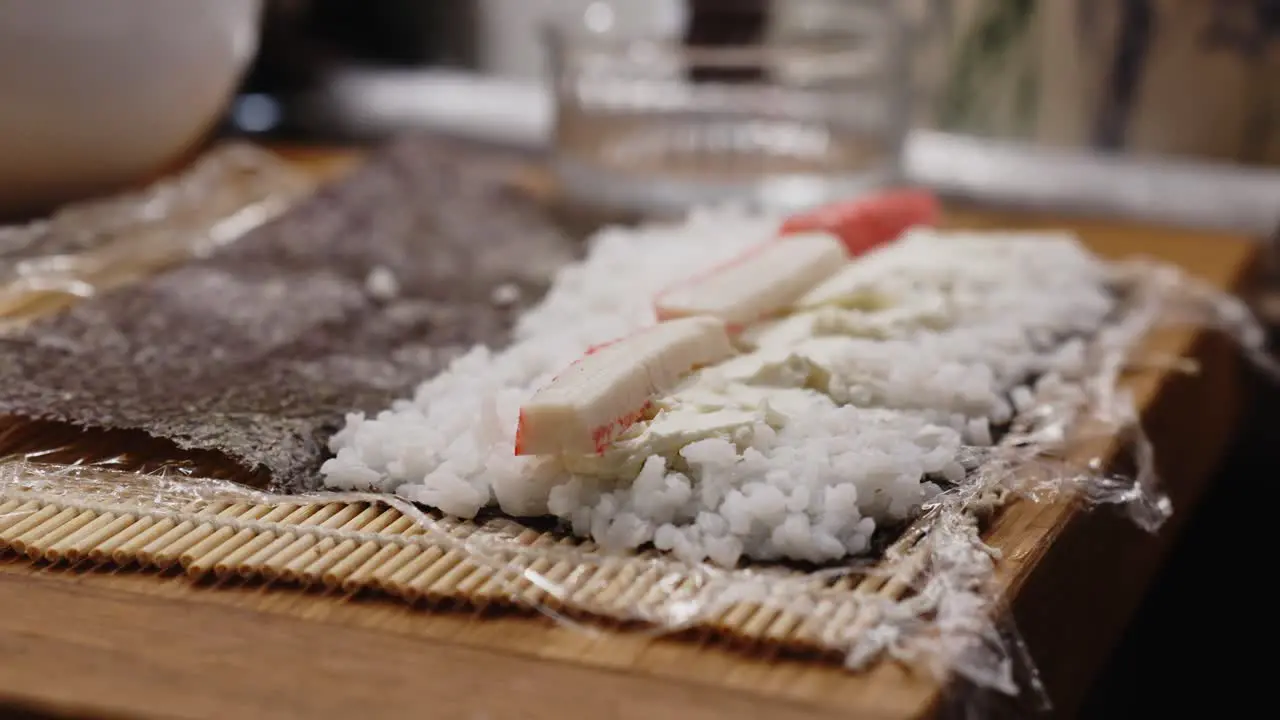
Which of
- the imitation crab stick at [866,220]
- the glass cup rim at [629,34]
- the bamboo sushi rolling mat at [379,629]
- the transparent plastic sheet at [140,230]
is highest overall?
the glass cup rim at [629,34]

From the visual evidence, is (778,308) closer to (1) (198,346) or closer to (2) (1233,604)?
(1) (198,346)

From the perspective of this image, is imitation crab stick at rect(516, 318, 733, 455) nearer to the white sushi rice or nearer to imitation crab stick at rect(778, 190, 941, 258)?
the white sushi rice

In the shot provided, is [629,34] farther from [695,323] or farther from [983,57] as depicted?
[695,323]

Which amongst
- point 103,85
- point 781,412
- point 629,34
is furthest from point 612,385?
point 629,34

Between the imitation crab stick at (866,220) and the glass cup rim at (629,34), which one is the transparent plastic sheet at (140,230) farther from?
the imitation crab stick at (866,220)

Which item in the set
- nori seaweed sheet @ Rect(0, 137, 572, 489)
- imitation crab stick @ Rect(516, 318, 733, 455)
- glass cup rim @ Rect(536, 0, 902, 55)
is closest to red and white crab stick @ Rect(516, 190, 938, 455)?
imitation crab stick @ Rect(516, 318, 733, 455)

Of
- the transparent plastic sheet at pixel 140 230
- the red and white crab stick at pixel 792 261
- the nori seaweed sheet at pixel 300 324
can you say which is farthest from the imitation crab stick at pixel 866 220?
the transparent plastic sheet at pixel 140 230

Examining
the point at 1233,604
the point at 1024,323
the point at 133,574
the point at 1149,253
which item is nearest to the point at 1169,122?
A: the point at 1149,253
